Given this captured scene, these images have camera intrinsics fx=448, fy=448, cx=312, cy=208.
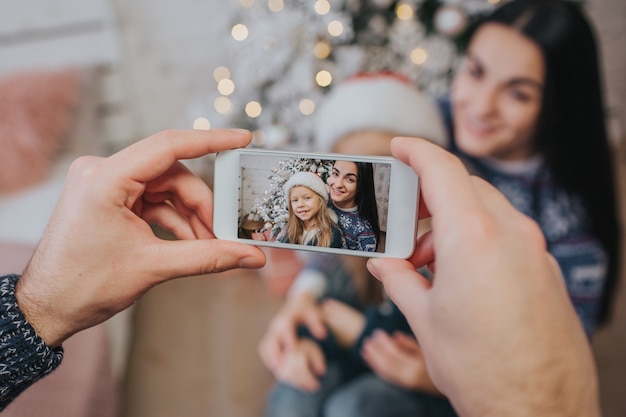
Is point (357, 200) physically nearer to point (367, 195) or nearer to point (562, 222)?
point (367, 195)

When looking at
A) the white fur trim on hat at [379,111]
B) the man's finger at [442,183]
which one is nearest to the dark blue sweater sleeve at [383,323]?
the white fur trim on hat at [379,111]

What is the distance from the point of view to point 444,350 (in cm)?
50

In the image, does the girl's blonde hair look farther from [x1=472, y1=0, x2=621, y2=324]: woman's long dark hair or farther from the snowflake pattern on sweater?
[x1=472, y1=0, x2=621, y2=324]: woman's long dark hair

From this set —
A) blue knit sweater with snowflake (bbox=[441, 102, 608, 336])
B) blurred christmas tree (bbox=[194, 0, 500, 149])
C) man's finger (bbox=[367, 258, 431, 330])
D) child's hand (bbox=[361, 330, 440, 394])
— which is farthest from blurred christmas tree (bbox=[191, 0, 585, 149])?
man's finger (bbox=[367, 258, 431, 330])

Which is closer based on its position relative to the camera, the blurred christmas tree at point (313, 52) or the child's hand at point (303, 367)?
the child's hand at point (303, 367)

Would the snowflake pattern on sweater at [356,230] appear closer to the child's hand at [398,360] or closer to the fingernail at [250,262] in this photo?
the fingernail at [250,262]

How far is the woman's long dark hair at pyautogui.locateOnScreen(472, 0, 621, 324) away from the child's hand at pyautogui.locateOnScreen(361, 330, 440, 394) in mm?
608

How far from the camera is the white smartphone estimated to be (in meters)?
0.61

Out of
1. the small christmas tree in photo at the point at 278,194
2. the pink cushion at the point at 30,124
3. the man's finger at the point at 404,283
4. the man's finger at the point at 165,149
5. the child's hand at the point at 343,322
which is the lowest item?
the child's hand at the point at 343,322

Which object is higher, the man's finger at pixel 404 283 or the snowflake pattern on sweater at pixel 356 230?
the snowflake pattern on sweater at pixel 356 230

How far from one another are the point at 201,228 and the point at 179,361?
824mm

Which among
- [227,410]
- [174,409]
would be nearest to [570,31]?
[227,410]

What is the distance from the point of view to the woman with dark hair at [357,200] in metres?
0.62

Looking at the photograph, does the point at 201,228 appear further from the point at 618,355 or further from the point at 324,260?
the point at 618,355
